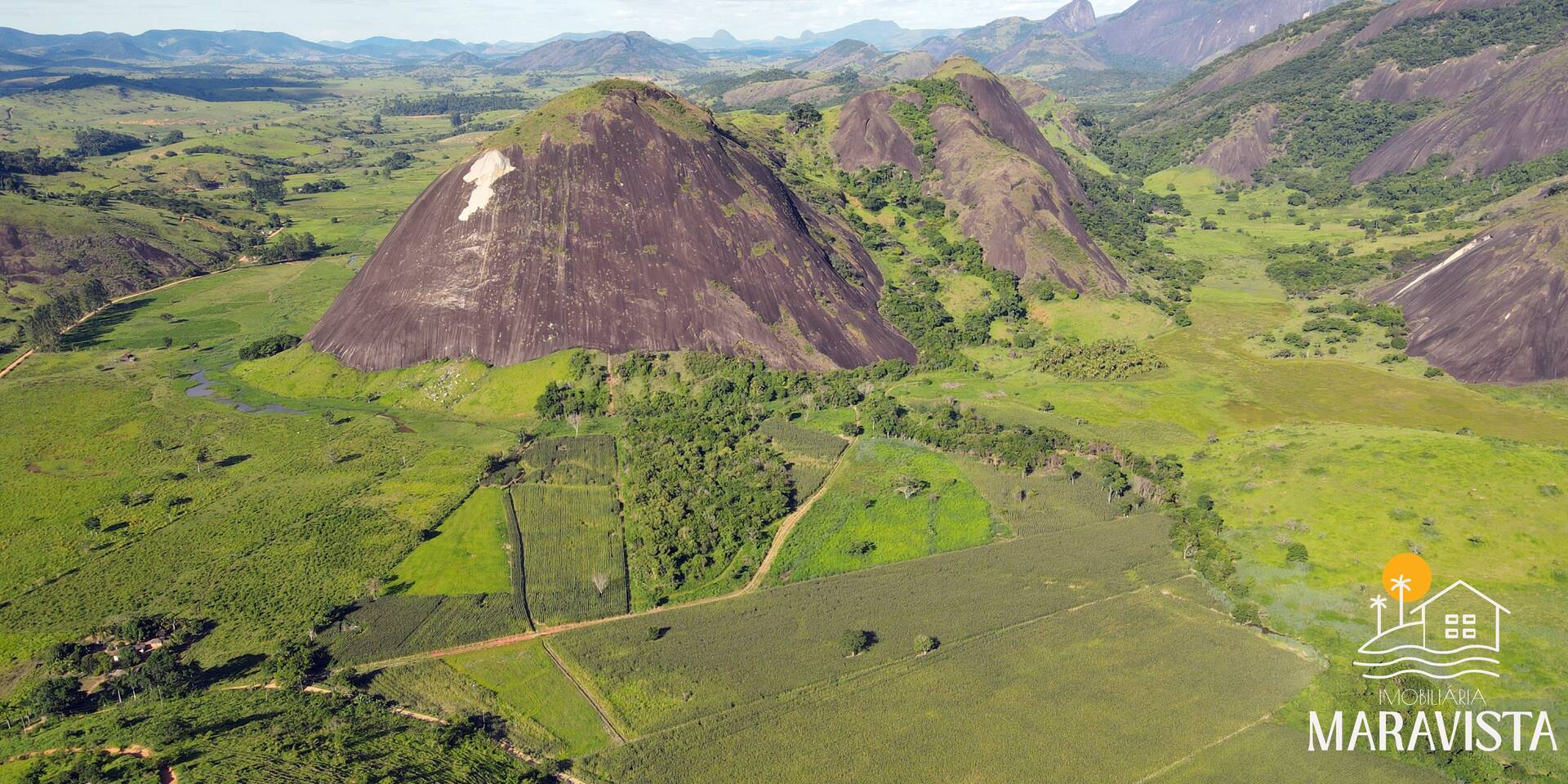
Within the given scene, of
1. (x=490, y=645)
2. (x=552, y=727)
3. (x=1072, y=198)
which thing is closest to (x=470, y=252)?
(x=490, y=645)

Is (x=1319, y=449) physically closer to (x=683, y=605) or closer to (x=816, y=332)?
(x=816, y=332)

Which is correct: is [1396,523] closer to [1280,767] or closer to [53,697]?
[1280,767]

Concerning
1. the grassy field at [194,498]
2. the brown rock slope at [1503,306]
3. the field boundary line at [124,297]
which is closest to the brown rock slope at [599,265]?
the grassy field at [194,498]

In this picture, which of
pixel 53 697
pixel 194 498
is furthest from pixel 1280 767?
pixel 194 498

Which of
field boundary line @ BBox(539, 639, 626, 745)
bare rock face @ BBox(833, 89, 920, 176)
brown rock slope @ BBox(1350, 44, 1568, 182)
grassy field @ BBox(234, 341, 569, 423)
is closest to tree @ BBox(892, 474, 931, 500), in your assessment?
field boundary line @ BBox(539, 639, 626, 745)

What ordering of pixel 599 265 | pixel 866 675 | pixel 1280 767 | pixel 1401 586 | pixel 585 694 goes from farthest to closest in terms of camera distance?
pixel 599 265, pixel 1401 586, pixel 866 675, pixel 585 694, pixel 1280 767

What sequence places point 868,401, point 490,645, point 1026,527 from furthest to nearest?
point 868,401 → point 1026,527 → point 490,645
